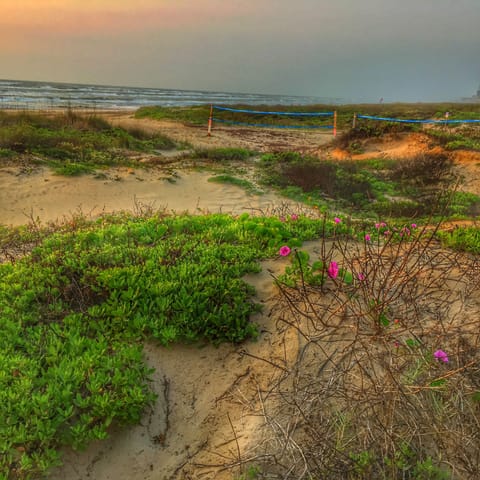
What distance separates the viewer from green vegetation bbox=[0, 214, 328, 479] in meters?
2.20

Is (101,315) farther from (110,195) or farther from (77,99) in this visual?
(77,99)

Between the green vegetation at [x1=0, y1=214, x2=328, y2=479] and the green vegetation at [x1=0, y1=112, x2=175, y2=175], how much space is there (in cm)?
565

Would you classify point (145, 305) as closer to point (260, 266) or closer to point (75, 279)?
point (75, 279)

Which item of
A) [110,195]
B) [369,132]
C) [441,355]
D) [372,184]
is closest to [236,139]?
[369,132]

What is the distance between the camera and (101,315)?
10.1 feet

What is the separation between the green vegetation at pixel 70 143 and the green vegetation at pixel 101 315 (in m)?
5.65

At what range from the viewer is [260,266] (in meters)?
3.88

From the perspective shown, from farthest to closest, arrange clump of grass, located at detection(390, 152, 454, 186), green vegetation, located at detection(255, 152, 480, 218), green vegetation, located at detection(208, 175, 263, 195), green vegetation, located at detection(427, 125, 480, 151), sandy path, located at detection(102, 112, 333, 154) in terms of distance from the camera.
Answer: sandy path, located at detection(102, 112, 333, 154) → green vegetation, located at detection(427, 125, 480, 151) → clump of grass, located at detection(390, 152, 454, 186) → green vegetation, located at detection(208, 175, 263, 195) → green vegetation, located at detection(255, 152, 480, 218)

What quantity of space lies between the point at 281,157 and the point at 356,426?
11161 mm

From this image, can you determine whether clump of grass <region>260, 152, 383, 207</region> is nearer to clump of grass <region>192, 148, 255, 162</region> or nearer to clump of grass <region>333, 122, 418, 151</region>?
clump of grass <region>192, 148, 255, 162</region>

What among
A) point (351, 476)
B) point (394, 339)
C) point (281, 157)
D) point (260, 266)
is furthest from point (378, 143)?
point (351, 476)

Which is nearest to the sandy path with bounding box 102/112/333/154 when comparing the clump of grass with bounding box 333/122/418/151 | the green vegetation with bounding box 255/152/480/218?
the clump of grass with bounding box 333/122/418/151

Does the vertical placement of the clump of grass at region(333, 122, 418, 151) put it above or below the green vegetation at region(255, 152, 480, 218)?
above

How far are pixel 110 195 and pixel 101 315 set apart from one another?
581cm
